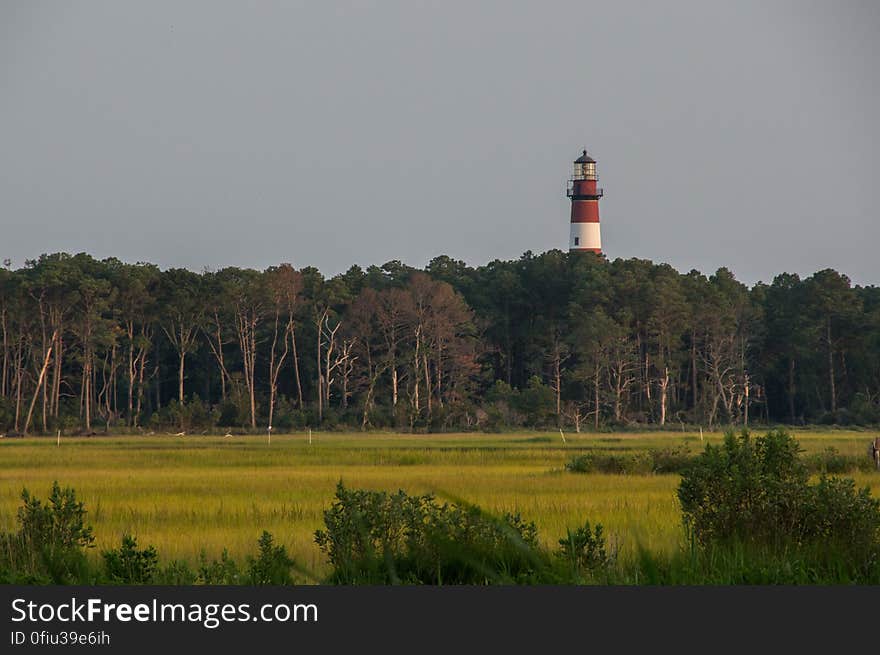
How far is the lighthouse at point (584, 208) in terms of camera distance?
9794 centimetres

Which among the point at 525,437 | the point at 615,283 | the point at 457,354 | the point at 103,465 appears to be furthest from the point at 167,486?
the point at 615,283

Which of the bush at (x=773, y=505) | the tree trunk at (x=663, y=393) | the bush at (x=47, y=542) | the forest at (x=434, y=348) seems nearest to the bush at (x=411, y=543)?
the bush at (x=773, y=505)

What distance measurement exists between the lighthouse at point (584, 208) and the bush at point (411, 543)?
265ft

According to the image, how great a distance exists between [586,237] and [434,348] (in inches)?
661

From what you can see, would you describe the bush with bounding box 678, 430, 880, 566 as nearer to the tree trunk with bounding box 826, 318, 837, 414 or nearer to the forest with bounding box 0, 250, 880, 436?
the forest with bounding box 0, 250, 880, 436

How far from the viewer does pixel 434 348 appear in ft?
288

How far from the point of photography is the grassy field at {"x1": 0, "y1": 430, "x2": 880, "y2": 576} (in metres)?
23.4

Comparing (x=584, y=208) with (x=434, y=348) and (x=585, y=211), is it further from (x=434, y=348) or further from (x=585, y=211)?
(x=434, y=348)

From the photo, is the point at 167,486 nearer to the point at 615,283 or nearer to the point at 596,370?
the point at 596,370

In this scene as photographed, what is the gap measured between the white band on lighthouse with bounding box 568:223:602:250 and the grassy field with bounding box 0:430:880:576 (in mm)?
36615

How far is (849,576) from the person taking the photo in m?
16.2

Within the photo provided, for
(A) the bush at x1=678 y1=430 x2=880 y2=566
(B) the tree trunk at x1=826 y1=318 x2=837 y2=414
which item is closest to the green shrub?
(A) the bush at x1=678 y1=430 x2=880 y2=566

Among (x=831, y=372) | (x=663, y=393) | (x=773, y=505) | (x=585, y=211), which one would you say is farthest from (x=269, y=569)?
(x=585, y=211)

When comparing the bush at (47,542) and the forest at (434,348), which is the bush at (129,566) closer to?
the bush at (47,542)
